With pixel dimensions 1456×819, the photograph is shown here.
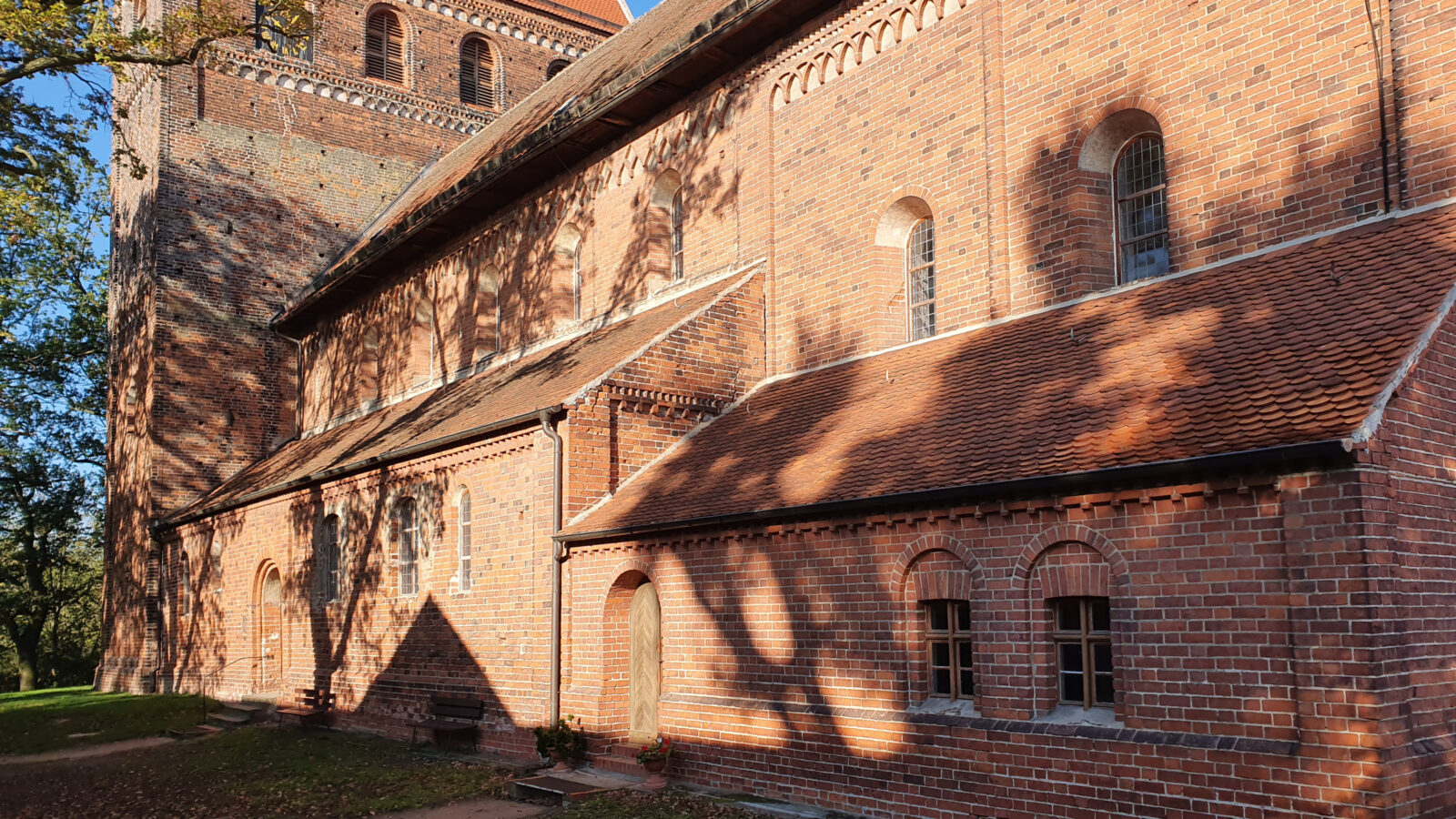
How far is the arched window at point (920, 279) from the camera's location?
1364 centimetres

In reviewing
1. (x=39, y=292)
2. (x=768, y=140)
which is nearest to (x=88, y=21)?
(x=768, y=140)

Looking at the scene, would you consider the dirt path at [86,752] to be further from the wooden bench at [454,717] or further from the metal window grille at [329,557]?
the wooden bench at [454,717]

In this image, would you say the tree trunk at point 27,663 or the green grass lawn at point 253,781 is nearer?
the green grass lawn at point 253,781

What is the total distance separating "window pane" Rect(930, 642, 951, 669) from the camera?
395 inches

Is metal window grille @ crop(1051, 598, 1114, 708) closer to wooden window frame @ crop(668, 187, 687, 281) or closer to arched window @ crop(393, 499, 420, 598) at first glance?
wooden window frame @ crop(668, 187, 687, 281)

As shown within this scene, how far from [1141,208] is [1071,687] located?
5010 millimetres

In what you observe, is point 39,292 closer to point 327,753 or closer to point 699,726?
point 327,753

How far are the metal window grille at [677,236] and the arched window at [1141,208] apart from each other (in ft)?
22.8

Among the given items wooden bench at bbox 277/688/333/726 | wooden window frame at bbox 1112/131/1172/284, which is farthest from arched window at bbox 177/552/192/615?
wooden window frame at bbox 1112/131/1172/284

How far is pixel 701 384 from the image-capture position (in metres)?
15.0

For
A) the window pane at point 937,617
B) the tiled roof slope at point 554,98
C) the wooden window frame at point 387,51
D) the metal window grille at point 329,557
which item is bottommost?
the window pane at point 937,617

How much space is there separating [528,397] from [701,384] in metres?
2.50

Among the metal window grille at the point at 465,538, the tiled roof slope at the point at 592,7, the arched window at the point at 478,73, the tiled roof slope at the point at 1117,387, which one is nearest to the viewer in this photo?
the tiled roof slope at the point at 1117,387

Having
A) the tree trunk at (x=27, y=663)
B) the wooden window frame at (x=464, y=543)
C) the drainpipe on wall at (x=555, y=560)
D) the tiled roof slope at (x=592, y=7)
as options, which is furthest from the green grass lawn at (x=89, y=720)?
the tiled roof slope at (x=592, y=7)
